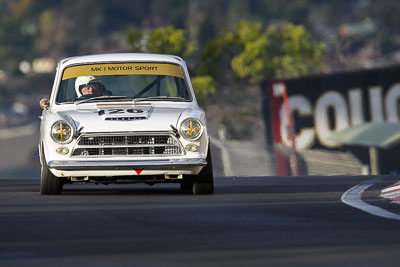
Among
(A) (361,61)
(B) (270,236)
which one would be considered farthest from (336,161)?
(A) (361,61)

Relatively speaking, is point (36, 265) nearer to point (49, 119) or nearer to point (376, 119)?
point (49, 119)

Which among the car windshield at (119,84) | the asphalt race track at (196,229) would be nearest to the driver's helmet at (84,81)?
the car windshield at (119,84)

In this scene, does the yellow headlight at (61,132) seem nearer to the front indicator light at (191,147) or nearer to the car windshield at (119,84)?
the car windshield at (119,84)

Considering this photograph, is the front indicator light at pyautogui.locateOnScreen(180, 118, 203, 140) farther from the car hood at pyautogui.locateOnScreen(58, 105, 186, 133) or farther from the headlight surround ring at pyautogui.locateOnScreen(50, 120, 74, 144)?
the headlight surround ring at pyautogui.locateOnScreen(50, 120, 74, 144)

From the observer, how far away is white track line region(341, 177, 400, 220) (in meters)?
10.3

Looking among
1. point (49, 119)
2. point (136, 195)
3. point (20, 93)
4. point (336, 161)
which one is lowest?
point (20, 93)

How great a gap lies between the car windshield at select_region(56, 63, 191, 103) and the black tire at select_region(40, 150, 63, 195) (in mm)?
1069

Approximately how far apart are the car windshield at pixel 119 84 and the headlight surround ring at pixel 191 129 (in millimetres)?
976

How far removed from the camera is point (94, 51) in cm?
17012

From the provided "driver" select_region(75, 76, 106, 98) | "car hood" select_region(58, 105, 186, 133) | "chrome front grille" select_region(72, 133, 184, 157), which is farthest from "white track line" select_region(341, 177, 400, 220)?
"driver" select_region(75, 76, 106, 98)

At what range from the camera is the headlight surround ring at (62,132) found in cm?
1276

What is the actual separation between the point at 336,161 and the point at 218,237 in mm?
39991

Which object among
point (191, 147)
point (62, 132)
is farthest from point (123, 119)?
point (191, 147)

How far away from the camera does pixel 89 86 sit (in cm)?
1411
